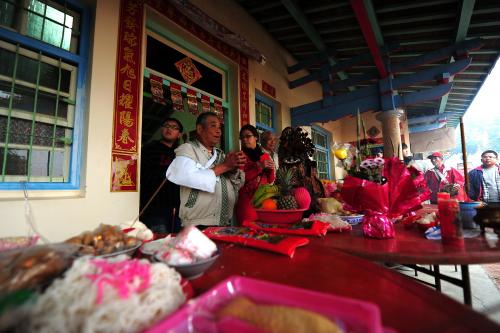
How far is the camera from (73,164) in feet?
6.85

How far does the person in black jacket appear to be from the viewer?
2.57 meters

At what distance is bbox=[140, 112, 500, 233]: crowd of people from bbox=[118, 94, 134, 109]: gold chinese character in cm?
50

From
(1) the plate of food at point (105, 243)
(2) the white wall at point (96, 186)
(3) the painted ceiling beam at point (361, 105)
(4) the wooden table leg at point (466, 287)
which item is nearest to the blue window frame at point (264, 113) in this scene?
(3) the painted ceiling beam at point (361, 105)

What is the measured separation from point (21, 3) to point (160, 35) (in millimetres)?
1469

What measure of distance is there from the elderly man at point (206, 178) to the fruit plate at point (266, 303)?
141 centimetres

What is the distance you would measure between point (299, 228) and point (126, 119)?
215 cm

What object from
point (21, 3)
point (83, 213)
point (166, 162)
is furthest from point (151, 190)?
point (21, 3)

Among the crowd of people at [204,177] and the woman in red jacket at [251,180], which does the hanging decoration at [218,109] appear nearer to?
the crowd of people at [204,177]

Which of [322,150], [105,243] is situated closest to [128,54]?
[105,243]

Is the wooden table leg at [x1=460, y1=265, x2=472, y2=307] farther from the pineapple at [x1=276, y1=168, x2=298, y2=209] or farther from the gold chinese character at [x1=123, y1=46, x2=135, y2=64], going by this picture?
the gold chinese character at [x1=123, y1=46, x2=135, y2=64]

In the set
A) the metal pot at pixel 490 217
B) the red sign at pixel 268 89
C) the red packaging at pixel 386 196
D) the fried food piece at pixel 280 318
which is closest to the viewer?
the fried food piece at pixel 280 318

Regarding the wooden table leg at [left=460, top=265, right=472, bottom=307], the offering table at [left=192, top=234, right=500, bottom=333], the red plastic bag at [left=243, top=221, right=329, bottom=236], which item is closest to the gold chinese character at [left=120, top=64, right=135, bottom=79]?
the red plastic bag at [left=243, top=221, right=329, bottom=236]

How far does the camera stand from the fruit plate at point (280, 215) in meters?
1.36

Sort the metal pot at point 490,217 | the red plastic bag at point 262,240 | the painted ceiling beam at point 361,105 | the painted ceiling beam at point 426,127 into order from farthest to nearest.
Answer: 1. the painted ceiling beam at point 426,127
2. the painted ceiling beam at point 361,105
3. the metal pot at point 490,217
4. the red plastic bag at point 262,240
